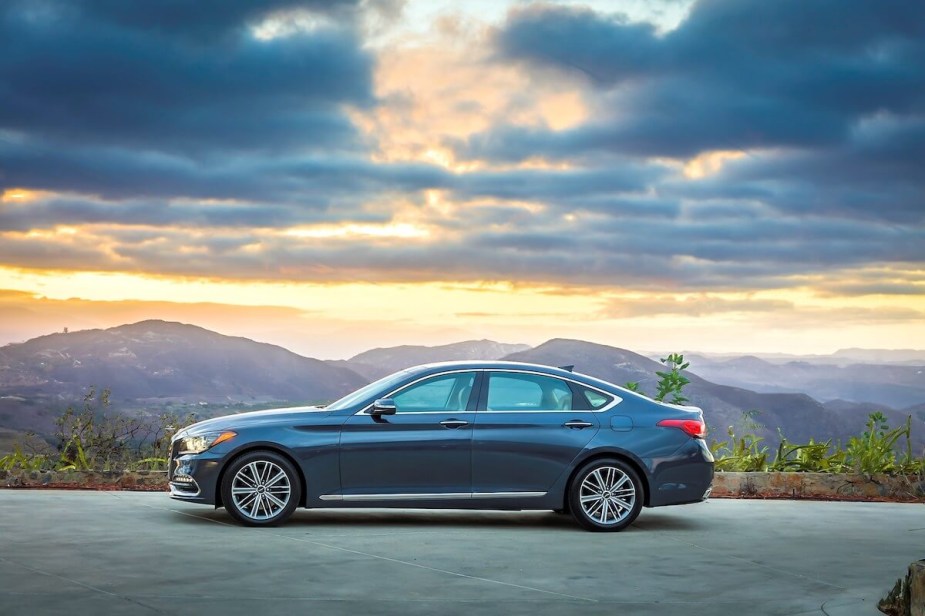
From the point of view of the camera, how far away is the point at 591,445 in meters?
13.6

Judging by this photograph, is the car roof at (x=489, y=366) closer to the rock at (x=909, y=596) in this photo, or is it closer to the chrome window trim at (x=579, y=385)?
the chrome window trim at (x=579, y=385)

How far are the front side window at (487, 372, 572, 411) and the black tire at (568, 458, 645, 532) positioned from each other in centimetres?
75

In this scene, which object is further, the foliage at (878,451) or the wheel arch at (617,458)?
the foliage at (878,451)

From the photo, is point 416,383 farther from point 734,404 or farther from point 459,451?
point 734,404

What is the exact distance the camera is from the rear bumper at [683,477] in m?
13.7

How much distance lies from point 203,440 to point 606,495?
4.20 m

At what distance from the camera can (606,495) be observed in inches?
535

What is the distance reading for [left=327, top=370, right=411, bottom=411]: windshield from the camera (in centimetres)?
1367

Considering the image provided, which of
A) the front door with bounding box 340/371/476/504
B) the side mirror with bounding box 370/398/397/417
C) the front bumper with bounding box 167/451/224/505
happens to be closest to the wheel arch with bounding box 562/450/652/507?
the front door with bounding box 340/371/476/504

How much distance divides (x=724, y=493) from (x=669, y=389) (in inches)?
81.0

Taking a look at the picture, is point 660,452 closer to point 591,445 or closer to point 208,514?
point 591,445

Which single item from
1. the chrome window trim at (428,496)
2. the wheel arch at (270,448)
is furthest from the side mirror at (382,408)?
the wheel arch at (270,448)

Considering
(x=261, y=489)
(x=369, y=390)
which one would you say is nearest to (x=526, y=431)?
(x=369, y=390)

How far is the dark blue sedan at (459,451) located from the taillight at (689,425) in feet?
0.04
